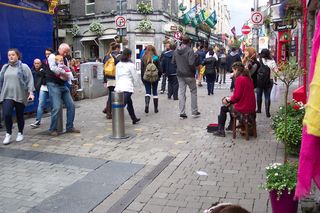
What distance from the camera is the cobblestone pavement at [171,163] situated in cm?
469

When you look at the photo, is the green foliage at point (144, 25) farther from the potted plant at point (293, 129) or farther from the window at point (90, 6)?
the potted plant at point (293, 129)

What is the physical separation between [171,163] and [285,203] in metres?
2.70

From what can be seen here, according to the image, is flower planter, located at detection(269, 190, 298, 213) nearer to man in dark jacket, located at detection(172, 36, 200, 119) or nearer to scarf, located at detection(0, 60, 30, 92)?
scarf, located at detection(0, 60, 30, 92)

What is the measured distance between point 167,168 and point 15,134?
405cm

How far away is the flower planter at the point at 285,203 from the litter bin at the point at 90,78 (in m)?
11.6

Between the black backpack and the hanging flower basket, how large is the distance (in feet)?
Result: 69.4

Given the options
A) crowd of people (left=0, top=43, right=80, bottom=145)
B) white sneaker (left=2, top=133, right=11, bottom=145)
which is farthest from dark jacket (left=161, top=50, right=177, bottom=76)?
white sneaker (left=2, top=133, right=11, bottom=145)

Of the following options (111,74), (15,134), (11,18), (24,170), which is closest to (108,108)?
(111,74)

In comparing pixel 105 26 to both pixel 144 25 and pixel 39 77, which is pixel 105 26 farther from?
pixel 39 77

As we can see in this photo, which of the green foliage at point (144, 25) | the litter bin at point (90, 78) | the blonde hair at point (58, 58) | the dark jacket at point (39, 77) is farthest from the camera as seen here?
the green foliage at point (144, 25)

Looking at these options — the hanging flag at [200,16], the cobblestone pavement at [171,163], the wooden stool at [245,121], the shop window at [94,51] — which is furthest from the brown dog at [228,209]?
the hanging flag at [200,16]

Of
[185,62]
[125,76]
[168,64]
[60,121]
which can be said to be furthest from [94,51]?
[60,121]

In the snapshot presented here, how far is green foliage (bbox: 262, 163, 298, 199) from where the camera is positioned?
3.69 meters

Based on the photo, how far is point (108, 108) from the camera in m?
10.2
